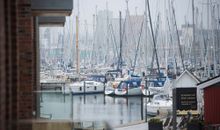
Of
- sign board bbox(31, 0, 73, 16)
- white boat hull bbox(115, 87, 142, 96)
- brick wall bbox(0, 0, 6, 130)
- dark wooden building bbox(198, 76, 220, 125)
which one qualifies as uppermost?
sign board bbox(31, 0, 73, 16)

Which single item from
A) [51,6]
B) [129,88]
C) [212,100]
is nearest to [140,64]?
[129,88]

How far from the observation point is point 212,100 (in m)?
17.9

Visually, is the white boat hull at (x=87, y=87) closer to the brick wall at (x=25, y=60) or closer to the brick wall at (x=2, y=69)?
the brick wall at (x=25, y=60)

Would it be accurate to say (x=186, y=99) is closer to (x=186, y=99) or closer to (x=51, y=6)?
(x=186, y=99)

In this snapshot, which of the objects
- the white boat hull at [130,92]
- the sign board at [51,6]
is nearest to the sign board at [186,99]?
the sign board at [51,6]

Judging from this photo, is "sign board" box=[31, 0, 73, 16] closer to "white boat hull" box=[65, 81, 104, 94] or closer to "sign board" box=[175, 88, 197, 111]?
"sign board" box=[175, 88, 197, 111]

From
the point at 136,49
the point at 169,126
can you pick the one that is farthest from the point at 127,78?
the point at 169,126

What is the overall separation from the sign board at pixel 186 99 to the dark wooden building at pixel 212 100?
9.02ft

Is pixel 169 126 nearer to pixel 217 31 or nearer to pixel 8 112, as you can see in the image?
pixel 8 112

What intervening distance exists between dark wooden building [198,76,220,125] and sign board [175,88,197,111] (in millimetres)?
2749

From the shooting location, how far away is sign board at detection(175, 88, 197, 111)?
48.3ft

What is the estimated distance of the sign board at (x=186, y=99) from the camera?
1472 cm

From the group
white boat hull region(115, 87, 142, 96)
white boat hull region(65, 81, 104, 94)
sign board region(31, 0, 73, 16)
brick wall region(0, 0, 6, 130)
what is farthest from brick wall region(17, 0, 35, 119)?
white boat hull region(115, 87, 142, 96)

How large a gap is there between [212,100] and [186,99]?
319 centimetres
